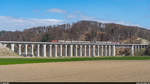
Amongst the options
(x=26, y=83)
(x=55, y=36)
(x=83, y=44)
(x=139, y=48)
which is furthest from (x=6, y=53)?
(x=55, y=36)

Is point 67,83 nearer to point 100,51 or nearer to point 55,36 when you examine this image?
point 100,51

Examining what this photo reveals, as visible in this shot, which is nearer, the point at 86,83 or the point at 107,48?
the point at 86,83

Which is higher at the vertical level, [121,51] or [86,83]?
[86,83]

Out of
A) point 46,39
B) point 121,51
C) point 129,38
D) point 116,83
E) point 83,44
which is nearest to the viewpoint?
point 116,83

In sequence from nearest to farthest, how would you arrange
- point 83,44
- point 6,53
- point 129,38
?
point 6,53 < point 83,44 < point 129,38

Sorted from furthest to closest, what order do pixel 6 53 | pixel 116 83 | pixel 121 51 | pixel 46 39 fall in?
pixel 46 39 < pixel 121 51 < pixel 6 53 < pixel 116 83

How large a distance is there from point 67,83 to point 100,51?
127 meters

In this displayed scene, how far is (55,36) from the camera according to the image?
7761 inches

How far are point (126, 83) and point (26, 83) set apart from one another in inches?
265

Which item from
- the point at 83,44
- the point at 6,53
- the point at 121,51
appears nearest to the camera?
the point at 6,53

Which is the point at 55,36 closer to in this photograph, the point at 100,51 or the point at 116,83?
the point at 100,51

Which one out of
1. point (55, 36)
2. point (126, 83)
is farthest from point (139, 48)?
point (126, 83)

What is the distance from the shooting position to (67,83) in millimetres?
18297

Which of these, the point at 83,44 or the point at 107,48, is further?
the point at 107,48
